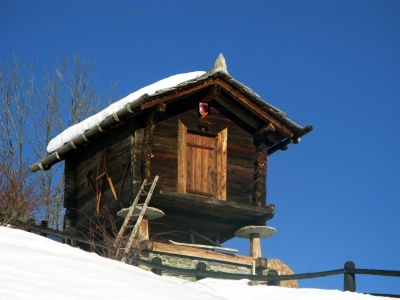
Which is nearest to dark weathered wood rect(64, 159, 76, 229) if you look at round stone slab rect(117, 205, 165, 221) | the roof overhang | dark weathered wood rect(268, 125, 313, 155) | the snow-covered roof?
the roof overhang

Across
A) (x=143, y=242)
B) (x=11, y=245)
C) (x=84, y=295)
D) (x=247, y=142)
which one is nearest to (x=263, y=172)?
(x=247, y=142)

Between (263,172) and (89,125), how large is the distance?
4018 mm

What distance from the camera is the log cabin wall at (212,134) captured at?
62.7ft

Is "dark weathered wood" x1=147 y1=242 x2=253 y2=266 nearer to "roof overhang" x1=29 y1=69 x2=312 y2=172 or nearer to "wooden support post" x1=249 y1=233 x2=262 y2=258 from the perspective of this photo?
"wooden support post" x1=249 y1=233 x2=262 y2=258

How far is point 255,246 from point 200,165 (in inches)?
87.6

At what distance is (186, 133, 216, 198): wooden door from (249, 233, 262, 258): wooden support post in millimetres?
1533

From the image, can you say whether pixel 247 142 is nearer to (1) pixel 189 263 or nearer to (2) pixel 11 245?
(1) pixel 189 263

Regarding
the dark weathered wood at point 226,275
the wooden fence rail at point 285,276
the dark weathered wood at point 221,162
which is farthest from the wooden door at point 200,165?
the dark weathered wood at point 226,275

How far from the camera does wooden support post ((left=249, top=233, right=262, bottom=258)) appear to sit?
20.0 m

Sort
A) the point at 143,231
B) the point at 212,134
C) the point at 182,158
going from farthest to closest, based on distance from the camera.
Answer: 1. the point at 212,134
2. the point at 182,158
3. the point at 143,231

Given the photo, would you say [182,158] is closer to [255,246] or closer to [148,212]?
[148,212]

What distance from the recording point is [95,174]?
2052 centimetres

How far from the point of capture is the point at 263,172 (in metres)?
20.3

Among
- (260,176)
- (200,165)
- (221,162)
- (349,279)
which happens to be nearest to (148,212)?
(200,165)
